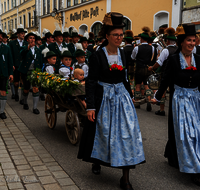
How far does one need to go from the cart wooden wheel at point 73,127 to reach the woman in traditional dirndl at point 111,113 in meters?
1.24

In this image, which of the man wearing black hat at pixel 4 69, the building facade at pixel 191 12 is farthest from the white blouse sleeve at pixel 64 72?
the building facade at pixel 191 12

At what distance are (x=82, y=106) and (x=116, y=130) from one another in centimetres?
154

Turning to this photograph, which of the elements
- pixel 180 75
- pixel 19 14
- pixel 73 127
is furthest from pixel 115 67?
pixel 19 14

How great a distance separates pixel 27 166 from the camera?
3973mm

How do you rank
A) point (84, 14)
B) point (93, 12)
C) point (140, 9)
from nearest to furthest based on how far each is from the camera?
point (140, 9)
point (93, 12)
point (84, 14)

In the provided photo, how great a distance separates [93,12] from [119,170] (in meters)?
21.3

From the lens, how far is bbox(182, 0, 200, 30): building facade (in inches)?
543

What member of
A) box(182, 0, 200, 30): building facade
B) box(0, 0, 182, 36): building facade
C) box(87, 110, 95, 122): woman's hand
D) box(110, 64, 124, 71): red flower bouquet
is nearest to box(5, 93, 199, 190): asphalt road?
box(87, 110, 95, 122): woman's hand

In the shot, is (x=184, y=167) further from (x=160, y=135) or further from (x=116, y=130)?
(x=160, y=135)

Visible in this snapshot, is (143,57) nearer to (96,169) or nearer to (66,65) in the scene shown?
(66,65)

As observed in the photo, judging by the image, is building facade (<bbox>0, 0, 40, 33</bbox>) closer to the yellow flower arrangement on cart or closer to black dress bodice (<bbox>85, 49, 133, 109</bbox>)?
the yellow flower arrangement on cart

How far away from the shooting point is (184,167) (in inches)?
137

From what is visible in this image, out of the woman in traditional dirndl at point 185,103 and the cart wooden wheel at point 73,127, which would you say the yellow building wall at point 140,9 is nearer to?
the cart wooden wheel at point 73,127

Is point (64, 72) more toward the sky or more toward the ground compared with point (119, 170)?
more toward the sky
